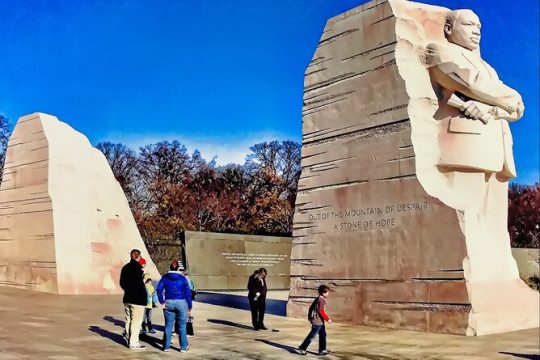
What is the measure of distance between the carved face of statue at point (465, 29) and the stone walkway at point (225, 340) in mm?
5511

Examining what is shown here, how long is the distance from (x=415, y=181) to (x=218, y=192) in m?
31.9

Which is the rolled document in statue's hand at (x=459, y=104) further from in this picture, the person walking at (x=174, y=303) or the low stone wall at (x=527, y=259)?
the low stone wall at (x=527, y=259)

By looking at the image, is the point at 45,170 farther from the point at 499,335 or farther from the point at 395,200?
the point at 499,335

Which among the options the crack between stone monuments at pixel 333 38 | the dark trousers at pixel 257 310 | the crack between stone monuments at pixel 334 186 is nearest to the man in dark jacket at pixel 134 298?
the dark trousers at pixel 257 310

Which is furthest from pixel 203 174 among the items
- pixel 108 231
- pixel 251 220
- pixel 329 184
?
pixel 329 184

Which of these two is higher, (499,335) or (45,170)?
(45,170)

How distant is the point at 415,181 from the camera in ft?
36.4

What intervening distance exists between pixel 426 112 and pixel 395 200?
176 centimetres

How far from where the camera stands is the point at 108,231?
60.2 ft

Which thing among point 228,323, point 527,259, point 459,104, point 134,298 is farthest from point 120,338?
point 527,259

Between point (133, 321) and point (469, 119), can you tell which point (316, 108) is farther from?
point (133, 321)

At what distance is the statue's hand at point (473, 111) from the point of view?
11211 millimetres

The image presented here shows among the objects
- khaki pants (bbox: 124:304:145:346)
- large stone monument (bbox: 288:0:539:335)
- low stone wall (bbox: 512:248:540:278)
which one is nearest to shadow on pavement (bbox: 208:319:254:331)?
large stone monument (bbox: 288:0:539:335)

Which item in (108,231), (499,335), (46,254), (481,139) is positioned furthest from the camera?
(108,231)
